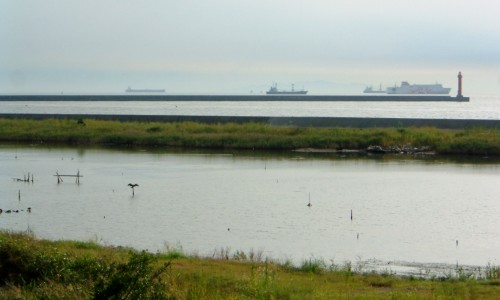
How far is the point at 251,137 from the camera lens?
133 feet

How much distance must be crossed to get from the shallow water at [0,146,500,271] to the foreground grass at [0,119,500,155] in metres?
6.14

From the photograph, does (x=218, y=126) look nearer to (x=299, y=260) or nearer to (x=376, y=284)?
(x=299, y=260)

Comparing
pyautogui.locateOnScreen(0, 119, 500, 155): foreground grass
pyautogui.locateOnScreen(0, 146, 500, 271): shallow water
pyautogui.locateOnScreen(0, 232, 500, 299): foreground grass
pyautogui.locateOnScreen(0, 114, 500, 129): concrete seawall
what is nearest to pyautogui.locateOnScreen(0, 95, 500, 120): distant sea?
pyautogui.locateOnScreen(0, 114, 500, 129): concrete seawall

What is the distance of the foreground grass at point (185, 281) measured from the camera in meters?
8.31

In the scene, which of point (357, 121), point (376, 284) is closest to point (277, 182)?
point (376, 284)

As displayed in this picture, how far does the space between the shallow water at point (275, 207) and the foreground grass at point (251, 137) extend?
20.2 feet

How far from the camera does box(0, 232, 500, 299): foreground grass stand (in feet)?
27.3

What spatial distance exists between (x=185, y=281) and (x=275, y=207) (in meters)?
9.83

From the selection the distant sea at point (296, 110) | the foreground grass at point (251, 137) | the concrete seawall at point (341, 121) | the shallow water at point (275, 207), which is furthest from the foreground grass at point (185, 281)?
the distant sea at point (296, 110)

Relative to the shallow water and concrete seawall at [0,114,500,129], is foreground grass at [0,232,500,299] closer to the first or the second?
the shallow water

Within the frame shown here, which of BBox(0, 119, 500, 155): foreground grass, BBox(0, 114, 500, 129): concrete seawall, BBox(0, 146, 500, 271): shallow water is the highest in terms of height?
BBox(0, 114, 500, 129): concrete seawall

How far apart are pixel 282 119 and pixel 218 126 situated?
310 inches

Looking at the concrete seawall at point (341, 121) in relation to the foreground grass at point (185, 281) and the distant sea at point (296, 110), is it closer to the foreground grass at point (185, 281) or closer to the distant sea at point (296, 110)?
the distant sea at point (296, 110)

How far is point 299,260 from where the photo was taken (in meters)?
13.5
